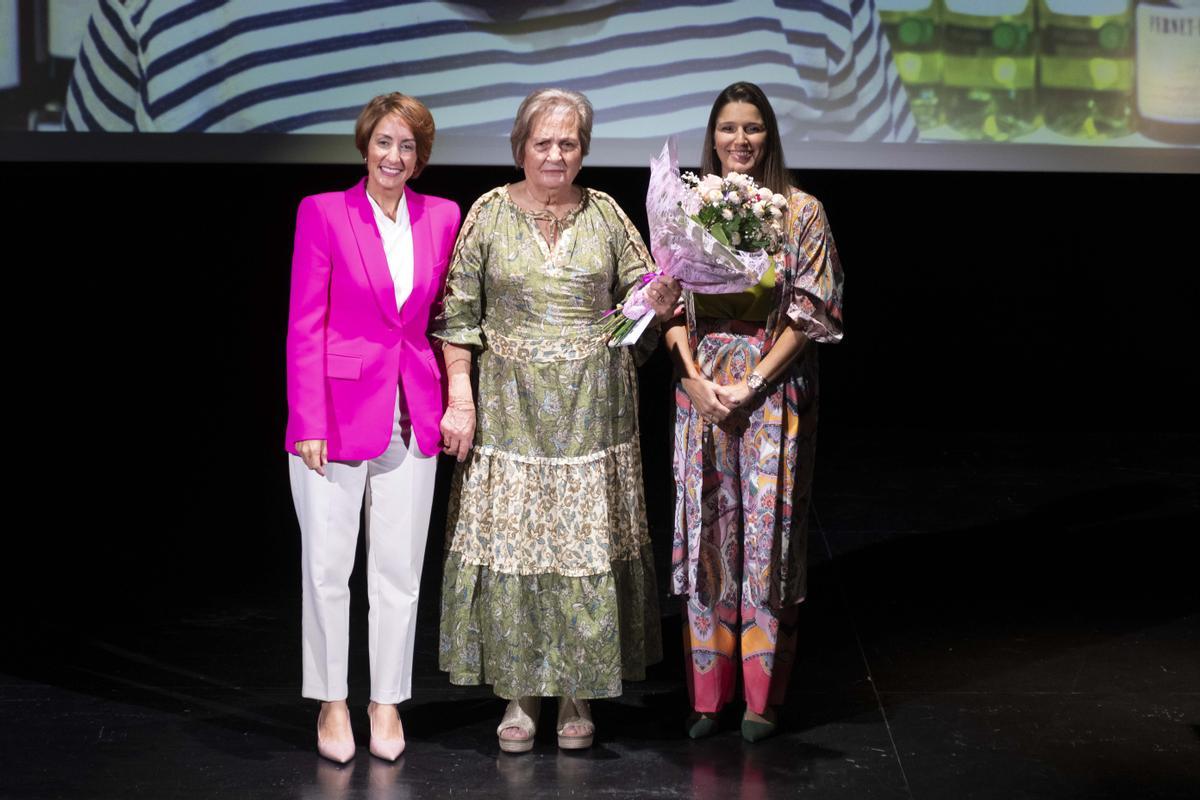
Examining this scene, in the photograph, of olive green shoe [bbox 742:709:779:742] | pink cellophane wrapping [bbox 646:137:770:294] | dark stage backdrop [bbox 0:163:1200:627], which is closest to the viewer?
pink cellophane wrapping [bbox 646:137:770:294]

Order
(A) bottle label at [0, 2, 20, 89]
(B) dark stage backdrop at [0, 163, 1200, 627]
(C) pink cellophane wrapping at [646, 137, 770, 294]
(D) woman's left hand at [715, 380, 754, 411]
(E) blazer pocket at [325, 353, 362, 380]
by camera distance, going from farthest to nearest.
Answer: (B) dark stage backdrop at [0, 163, 1200, 627]
(A) bottle label at [0, 2, 20, 89]
(D) woman's left hand at [715, 380, 754, 411]
(E) blazer pocket at [325, 353, 362, 380]
(C) pink cellophane wrapping at [646, 137, 770, 294]

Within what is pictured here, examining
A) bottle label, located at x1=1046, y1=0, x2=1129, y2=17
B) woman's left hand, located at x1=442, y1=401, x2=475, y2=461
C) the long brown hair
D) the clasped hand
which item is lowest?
woman's left hand, located at x1=442, y1=401, x2=475, y2=461

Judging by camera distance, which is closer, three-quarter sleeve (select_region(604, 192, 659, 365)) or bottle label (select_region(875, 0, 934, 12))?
three-quarter sleeve (select_region(604, 192, 659, 365))

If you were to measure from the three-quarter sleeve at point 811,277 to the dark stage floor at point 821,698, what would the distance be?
0.94 m

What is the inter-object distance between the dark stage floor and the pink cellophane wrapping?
3.44 feet

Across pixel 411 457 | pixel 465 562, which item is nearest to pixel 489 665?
pixel 465 562

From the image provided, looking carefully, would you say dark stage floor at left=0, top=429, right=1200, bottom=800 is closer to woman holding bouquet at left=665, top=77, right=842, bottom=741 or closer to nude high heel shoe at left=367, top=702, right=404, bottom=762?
nude high heel shoe at left=367, top=702, right=404, bottom=762

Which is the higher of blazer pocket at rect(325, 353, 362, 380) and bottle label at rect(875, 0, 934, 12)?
bottle label at rect(875, 0, 934, 12)

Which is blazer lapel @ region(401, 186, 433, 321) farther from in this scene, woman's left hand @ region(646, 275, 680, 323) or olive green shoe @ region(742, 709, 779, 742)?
olive green shoe @ region(742, 709, 779, 742)

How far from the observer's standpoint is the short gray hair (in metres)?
3.21

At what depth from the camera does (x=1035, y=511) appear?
5.77 metres

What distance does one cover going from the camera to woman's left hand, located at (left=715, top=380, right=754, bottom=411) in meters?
3.34

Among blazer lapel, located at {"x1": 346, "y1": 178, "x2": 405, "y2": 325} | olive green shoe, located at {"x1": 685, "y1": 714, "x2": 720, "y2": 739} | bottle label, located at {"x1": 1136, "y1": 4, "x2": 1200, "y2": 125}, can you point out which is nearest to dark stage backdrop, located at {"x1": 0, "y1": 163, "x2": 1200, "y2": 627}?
bottle label, located at {"x1": 1136, "y1": 4, "x2": 1200, "y2": 125}

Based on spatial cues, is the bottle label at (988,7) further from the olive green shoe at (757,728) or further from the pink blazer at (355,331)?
the olive green shoe at (757,728)
